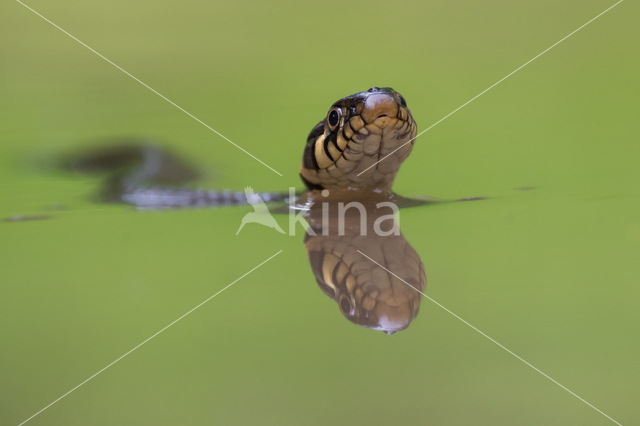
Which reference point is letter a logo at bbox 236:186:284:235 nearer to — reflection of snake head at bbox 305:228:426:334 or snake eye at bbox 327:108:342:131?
reflection of snake head at bbox 305:228:426:334

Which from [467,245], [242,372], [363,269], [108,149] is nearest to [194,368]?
[242,372]

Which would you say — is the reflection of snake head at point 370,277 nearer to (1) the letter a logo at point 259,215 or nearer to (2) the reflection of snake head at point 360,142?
(1) the letter a logo at point 259,215

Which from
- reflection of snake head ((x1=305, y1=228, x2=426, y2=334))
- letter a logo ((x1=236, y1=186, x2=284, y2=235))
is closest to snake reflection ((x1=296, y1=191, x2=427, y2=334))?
reflection of snake head ((x1=305, y1=228, x2=426, y2=334))

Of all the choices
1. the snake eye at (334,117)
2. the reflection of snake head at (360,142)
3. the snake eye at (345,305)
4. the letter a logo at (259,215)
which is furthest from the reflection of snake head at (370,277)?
the snake eye at (334,117)

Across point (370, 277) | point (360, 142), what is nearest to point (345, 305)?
point (370, 277)

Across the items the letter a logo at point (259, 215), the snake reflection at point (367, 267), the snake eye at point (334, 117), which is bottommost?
the letter a logo at point (259, 215)

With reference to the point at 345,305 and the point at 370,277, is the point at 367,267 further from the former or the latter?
the point at 345,305

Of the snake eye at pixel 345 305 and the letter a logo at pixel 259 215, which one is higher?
the snake eye at pixel 345 305
